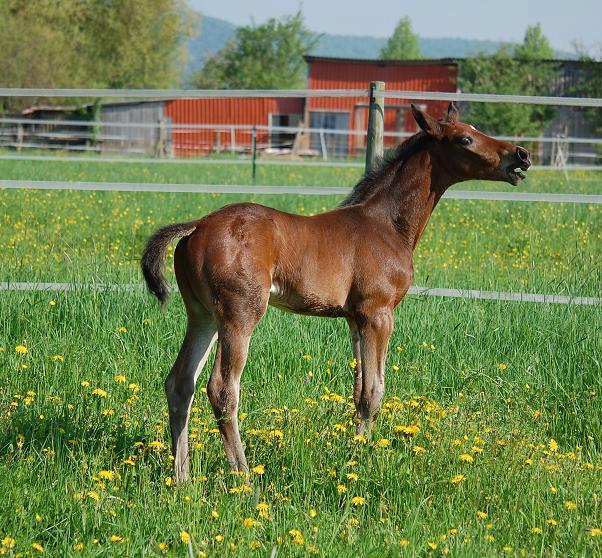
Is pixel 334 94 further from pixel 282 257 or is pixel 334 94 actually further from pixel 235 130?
pixel 235 130

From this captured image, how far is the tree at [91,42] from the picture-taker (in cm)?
4216

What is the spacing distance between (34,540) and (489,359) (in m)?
3.08

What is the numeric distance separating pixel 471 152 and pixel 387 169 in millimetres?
434

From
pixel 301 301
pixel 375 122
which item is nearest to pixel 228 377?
pixel 301 301

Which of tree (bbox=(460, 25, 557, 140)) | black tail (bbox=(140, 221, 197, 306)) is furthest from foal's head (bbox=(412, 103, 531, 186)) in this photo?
tree (bbox=(460, 25, 557, 140))

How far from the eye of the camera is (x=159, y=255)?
409 cm

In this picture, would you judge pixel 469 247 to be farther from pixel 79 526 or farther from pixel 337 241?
pixel 79 526

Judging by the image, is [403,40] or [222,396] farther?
[403,40]

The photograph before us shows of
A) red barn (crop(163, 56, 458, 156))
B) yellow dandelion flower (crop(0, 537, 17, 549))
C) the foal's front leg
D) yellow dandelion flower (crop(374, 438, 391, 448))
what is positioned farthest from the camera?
red barn (crop(163, 56, 458, 156))

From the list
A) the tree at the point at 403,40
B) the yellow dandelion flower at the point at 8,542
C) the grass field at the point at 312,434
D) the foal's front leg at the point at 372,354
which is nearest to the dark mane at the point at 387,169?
the foal's front leg at the point at 372,354

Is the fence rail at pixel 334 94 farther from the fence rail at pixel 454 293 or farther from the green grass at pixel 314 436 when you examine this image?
the green grass at pixel 314 436

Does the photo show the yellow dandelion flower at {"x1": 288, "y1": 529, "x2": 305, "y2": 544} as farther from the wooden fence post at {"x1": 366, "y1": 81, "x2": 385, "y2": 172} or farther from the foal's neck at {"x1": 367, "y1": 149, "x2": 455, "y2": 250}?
the wooden fence post at {"x1": 366, "y1": 81, "x2": 385, "y2": 172}

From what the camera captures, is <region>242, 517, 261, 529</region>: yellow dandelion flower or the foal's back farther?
the foal's back

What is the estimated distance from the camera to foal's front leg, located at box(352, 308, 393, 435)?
172 inches
